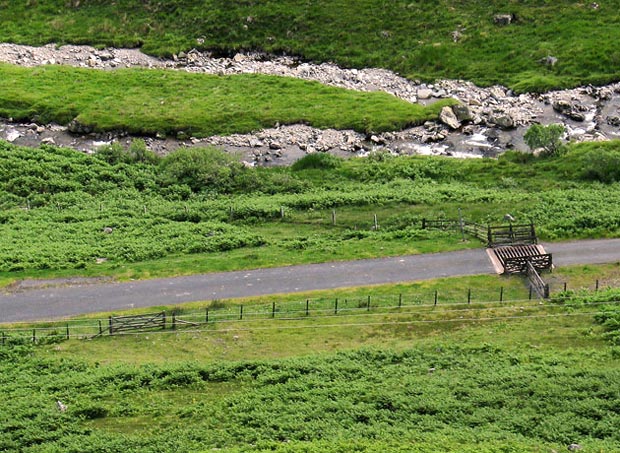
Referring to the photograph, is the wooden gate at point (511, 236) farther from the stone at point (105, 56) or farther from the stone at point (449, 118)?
the stone at point (105, 56)

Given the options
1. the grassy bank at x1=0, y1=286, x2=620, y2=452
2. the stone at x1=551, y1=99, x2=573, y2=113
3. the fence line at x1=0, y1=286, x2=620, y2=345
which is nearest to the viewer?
the grassy bank at x1=0, y1=286, x2=620, y2=452

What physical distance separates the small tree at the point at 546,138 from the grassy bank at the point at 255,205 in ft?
3.38

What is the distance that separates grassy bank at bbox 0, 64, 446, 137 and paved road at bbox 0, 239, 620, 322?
26.4 meters

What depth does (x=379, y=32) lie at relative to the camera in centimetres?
10806

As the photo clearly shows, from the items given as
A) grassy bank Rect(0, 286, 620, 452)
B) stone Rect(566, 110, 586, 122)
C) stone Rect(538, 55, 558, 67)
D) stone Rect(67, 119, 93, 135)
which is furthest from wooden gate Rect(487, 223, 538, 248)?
stone Rect(67, 119, 93, 135)

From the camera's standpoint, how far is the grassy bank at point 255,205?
7131cm

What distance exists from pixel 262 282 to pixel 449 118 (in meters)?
32.8

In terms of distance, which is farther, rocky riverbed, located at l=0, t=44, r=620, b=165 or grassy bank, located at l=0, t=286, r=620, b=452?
rocky riverbed, located at l=0, t=44, r=620, b=165

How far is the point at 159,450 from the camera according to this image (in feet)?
166

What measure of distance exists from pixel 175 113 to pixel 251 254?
93.2 feet

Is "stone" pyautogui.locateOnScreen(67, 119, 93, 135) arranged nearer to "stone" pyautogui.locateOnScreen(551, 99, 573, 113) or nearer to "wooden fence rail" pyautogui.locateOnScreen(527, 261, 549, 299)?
"stone" pyautogui.locateOnScreen(551, 99, 573, 113)

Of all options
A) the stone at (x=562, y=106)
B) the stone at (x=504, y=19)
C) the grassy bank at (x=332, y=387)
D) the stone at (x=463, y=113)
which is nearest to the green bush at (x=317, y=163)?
the stone at (x=463, y=113)

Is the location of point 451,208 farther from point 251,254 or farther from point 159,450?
point 159,450

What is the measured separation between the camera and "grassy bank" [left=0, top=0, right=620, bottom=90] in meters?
102
